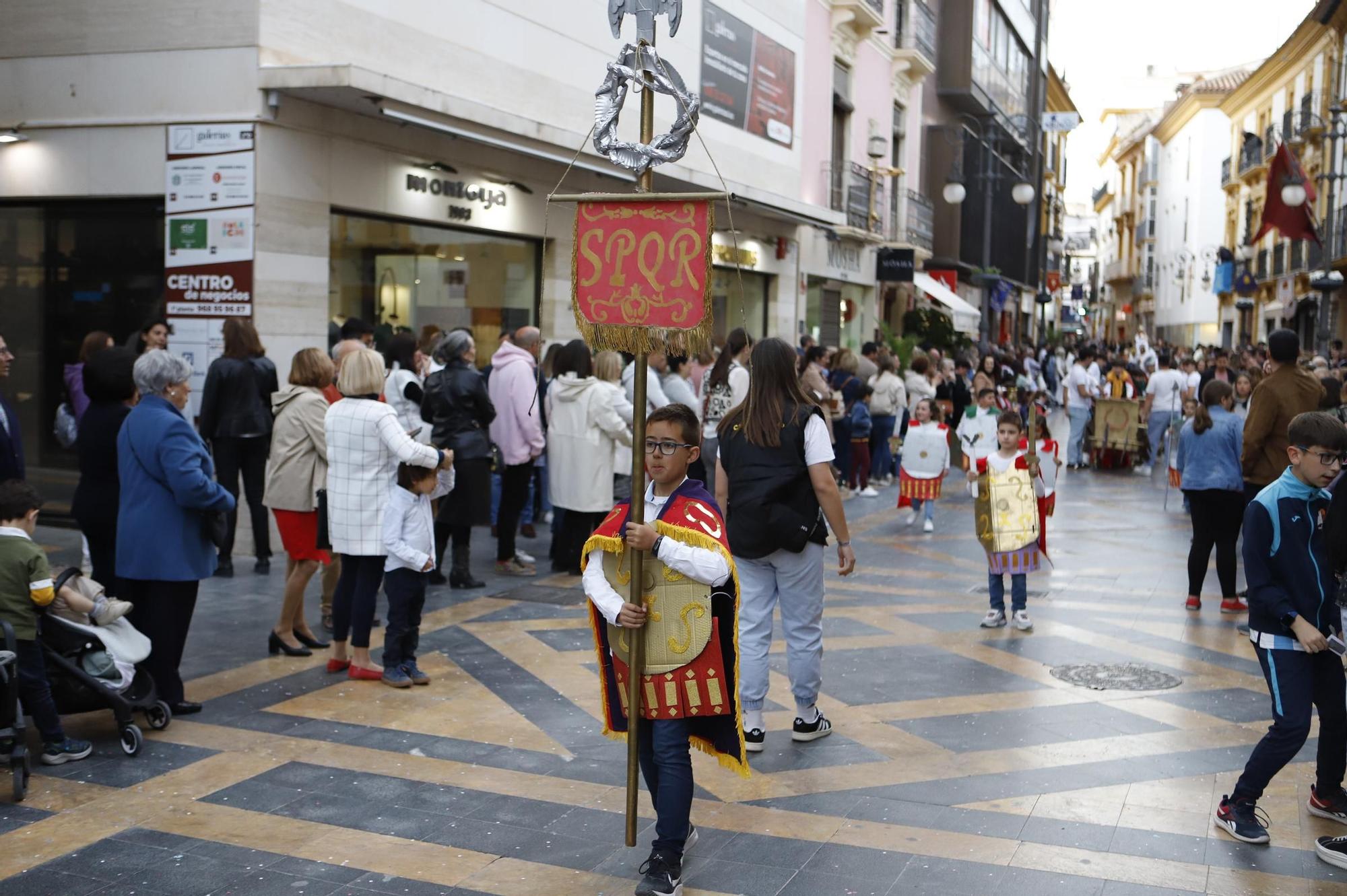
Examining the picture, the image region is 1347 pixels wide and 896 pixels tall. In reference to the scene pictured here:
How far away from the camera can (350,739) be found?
6145 millimetres

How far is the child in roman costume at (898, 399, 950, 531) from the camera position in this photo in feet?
43.6

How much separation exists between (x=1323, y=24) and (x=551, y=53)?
97.9ft

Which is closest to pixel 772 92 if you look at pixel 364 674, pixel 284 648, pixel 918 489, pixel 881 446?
pixel 881 446

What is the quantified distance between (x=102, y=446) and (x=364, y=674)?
1.80 metres

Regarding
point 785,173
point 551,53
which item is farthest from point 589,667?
point 785,173

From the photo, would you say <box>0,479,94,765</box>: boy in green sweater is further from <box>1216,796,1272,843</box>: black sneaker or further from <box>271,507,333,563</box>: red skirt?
<box>1216,796,1272,843</box>: black sneaker

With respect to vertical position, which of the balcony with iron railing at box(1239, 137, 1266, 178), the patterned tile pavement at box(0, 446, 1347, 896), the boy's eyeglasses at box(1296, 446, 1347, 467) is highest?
the balcony with iron railing at box(1239, 137, 1266, 178)

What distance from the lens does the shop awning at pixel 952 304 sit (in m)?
30.2

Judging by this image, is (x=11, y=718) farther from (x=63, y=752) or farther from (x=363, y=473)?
(x=363, y=473)

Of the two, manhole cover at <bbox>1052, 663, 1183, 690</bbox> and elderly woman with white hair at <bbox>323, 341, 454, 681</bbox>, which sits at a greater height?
elderly woman with white hair at <bbox>323, 341, 454, 681</bbox>

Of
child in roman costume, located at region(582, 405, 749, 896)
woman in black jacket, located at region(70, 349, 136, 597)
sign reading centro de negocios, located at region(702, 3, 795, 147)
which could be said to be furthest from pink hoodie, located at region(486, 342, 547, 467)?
sign reading centro de negocios, located at region(702, 3, 795, 147)

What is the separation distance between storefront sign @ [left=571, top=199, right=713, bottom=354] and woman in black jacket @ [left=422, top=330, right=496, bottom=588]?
198 inches

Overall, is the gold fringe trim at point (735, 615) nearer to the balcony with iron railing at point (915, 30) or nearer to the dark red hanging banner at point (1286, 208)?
the dark red hanging banner at point (1286, 208)

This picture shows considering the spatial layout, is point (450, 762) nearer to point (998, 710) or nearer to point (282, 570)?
point (998, 710)
